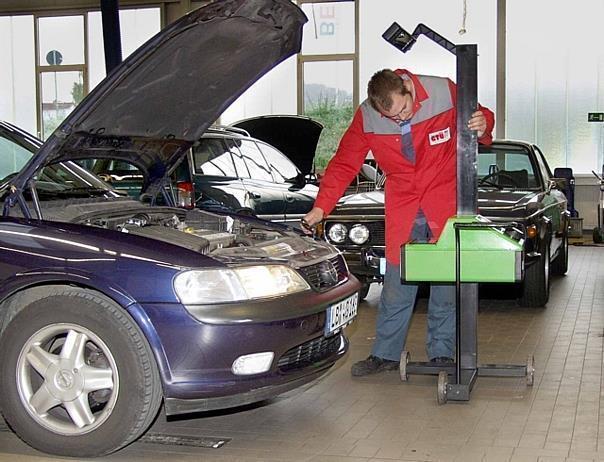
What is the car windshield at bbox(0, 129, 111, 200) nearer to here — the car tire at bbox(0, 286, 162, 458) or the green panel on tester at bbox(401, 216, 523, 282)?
the car tire at bbox(0, 286, 162, 458)

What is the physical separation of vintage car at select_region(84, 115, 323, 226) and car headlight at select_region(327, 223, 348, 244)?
5.93ft

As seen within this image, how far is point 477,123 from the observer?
5430mm

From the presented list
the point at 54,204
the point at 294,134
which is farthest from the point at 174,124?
the point at 294,134

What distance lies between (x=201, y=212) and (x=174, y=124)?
0.53 meters

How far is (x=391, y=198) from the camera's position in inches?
234

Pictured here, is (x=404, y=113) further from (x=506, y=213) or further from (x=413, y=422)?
(x=506, y=213)

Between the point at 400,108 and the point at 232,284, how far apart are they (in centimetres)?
183

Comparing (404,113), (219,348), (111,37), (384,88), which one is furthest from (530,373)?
(111,37)

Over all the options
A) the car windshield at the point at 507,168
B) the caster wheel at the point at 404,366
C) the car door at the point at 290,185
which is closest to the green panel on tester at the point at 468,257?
the caster wheel at the point at 404,366

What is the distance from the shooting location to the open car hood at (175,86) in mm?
4605

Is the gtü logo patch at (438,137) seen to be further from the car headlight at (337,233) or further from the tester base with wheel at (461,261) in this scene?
the car headlight at (337,233)

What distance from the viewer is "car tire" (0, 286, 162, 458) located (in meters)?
4.20

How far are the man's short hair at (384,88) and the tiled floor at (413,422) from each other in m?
1.66

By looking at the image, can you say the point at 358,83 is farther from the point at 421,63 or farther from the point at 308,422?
the point at 308,422
